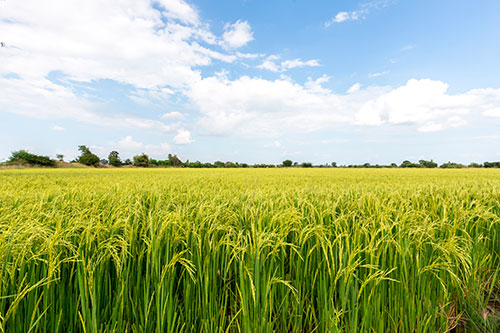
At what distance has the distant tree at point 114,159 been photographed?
7512 cm

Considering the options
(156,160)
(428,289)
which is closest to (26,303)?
(428,289)

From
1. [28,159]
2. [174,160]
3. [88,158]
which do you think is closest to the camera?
[28,159]

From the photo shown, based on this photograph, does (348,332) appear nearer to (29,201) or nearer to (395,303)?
(395,303)

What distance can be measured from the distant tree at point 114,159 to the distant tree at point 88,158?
13.0 feet

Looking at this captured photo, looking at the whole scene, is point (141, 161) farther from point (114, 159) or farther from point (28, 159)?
point (28, 159)

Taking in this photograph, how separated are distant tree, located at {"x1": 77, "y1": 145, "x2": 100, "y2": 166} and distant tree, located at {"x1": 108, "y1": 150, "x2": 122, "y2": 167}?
3969 mm

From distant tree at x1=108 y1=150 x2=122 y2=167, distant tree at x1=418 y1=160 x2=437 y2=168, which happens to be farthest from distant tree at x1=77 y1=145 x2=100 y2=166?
distant tree at x1=418 y1=160 x2=437 y2=168

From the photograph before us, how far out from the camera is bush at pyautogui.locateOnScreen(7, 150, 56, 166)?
5306 cm

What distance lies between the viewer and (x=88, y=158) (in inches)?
2785

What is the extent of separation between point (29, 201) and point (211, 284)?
3.00 metres

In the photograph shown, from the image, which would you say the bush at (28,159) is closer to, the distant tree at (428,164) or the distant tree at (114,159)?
the distant tree at (114,159)

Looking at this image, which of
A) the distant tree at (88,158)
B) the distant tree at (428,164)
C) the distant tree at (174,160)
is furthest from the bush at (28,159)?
the distant tree at (428,164)

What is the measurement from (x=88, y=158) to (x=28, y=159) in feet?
58.0

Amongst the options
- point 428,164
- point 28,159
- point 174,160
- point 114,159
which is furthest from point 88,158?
point 428,164
